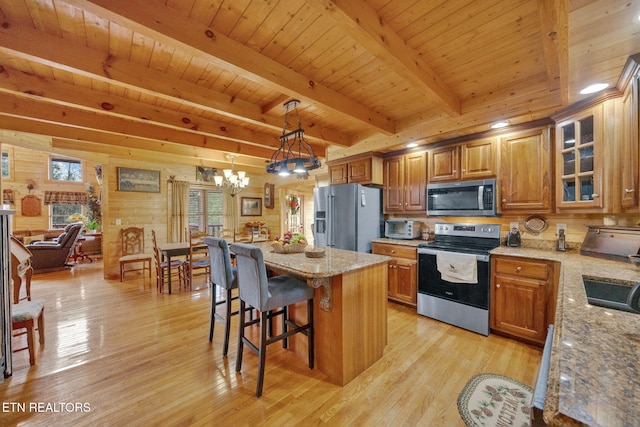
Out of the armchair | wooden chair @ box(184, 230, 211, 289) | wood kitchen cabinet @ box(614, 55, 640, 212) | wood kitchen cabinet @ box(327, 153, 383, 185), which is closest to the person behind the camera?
wood kitchen cabinet @ box(614, 55, 640, 212)

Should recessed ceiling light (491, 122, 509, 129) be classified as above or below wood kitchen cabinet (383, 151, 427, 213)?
above

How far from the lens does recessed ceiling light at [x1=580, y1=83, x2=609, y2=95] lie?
2.03m

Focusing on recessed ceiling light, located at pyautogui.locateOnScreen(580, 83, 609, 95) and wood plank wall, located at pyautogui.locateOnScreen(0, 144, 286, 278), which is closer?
recessed ceiling light, located at pyautogui.locateOnScreen(580, 83, 609, 95)

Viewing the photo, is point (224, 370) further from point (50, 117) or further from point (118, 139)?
point (118, 139)

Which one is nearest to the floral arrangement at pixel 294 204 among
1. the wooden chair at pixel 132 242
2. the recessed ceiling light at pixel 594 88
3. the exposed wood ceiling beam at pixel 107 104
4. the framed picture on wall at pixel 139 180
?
the framed picture on wall at pixel 139 180

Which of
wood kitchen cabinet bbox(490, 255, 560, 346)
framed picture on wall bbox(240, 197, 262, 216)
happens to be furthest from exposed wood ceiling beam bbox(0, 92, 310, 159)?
wood kitchen cabinet bbox(490, 255, 560, 346)

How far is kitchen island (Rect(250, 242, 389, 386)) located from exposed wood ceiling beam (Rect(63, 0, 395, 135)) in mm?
1477

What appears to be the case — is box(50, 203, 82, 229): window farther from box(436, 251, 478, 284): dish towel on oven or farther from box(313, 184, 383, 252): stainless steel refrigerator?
box(436, 251, 478, 284): dish towel on oven

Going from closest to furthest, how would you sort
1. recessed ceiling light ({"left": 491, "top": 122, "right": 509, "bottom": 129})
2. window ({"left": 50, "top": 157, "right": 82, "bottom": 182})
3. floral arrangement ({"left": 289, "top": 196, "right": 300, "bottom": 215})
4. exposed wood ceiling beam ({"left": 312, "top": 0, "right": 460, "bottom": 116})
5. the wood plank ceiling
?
exposed wood ceiling beam ({"left": 312, "top": 0, "right": 460, "bottom": 116}) < the wood plank ceiling < recessed ceiling light ({"left": 491, "top": 122, "right": 509, "bottom": 129}) < window ({"left": 50, "top": 157, "right": 82, "bottom": 182}) < floral arrangement ({"left": 289, "top": 196, "right": 300, "bottom": 215})

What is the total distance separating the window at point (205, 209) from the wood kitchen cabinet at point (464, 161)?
559 centimetres

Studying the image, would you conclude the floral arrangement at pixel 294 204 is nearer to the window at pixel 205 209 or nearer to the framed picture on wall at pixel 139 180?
the window at pixel 205 209

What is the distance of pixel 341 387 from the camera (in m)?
1.95

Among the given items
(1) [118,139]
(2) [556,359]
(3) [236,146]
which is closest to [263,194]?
(3) [236,146]

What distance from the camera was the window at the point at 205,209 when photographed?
21.9 feet
